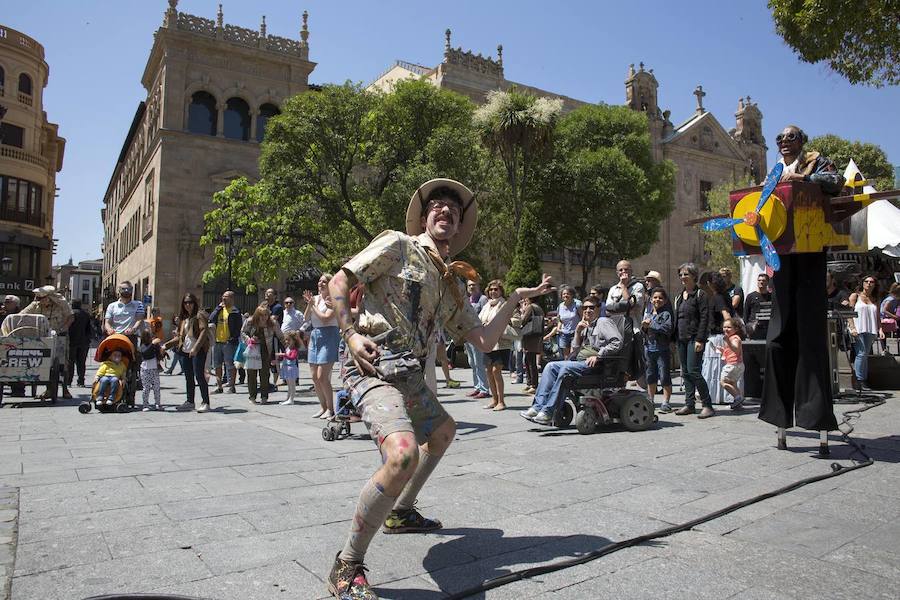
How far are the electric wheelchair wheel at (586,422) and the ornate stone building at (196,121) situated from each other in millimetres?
31709

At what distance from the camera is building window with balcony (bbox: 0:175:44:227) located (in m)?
37.9

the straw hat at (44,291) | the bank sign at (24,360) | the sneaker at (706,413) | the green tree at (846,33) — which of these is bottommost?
the sneaker at (706,413)

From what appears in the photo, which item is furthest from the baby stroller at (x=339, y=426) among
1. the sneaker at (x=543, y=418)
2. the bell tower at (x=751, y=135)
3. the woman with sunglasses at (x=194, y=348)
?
the bell tower at (x=751, y=135)

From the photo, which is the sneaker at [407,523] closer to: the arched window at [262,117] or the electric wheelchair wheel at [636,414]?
the electric wheelchair wheel at [636,414]

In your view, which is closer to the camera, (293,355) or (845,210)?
(845,210)

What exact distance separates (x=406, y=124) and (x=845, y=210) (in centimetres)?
2256

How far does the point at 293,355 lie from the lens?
418 inches

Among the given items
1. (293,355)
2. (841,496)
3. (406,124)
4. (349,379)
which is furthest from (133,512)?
(406,124)

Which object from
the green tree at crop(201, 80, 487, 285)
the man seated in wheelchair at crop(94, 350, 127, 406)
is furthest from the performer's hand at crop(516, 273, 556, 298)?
the green tree at crop(201, 80, 487, 285)

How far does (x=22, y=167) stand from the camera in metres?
38.7

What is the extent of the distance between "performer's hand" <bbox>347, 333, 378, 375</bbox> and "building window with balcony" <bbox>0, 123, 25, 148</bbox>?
44.2 meters

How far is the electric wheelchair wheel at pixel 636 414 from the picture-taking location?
270 inches

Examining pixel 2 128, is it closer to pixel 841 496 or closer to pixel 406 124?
pixel 406 124

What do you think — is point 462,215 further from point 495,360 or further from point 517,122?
point 517,122
